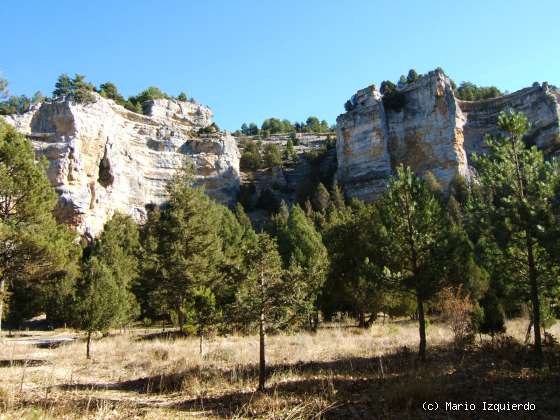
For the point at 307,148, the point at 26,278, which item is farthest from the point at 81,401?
the point at 307,148

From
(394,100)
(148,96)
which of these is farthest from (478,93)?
(148,96)

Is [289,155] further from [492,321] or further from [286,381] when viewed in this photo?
[286,381]

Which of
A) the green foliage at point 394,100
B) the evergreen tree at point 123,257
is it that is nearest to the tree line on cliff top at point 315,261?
the evergreen tree at point 123,257

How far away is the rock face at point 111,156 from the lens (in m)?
51.1

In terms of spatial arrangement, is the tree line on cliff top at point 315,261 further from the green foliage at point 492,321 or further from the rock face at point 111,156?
the rock face at point 111,156

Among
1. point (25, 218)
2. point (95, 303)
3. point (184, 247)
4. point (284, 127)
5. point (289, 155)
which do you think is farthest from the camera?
point (284, 127)

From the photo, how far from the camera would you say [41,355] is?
16453 mm

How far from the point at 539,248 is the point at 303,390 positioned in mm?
9188

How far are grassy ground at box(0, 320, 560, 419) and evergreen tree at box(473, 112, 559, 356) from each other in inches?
Result: 98.7

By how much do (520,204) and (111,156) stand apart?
56.5m

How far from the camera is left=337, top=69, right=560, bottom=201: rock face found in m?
63.2

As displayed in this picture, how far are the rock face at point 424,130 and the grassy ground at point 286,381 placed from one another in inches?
1987

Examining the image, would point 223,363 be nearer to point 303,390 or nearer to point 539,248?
point 303,390

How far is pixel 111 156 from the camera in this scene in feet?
190
